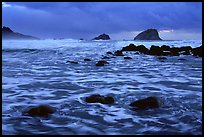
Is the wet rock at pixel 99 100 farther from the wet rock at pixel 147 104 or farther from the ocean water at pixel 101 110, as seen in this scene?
the wet rock at pixel 147 104

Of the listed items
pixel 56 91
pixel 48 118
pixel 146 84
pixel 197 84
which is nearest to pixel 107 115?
pixel 48 118

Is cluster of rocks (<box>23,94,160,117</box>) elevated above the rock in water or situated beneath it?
situated beneath

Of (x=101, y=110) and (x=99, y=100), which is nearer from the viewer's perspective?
(x=101, y=110)

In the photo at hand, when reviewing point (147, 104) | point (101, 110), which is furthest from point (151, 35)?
point (101, 110)

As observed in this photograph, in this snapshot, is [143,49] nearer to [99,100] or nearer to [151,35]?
[99,100]

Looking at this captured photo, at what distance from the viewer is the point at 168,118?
5324mm

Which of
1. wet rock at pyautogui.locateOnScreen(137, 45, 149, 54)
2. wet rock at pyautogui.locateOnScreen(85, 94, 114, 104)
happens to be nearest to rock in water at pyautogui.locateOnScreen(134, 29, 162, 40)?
wet rock at pyautogui.locateOnScreen(137, 45, 149, 54)

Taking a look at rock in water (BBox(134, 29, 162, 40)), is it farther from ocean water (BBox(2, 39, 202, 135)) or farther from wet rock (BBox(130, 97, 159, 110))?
wet rock (BBox(130, 97, 159, 110))

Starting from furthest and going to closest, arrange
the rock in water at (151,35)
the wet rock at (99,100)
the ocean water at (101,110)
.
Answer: the rock in water at (151,35) → the wet rock at (99,100) → the ocean water at (101,110)

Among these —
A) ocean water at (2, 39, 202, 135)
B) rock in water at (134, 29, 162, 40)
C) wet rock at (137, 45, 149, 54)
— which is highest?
rock in water at (134, 29, 162, 40)

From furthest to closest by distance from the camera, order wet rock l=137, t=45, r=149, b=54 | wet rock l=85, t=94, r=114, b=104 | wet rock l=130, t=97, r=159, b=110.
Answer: wet rock l=137, t=45, r=149, b=54
wet rock l=85, t=94, r=114, b=104
wet rock l=130, t=97, r=159, b=110

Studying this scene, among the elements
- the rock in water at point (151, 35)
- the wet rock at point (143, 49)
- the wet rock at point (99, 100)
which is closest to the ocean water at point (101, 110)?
the wet rock at point (99, 100)

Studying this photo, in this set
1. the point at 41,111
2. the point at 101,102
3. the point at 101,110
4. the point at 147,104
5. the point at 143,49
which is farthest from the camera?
the point at 143,49

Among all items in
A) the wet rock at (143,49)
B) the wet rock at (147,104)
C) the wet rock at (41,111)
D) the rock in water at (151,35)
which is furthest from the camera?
the rock in water at (151,35)
